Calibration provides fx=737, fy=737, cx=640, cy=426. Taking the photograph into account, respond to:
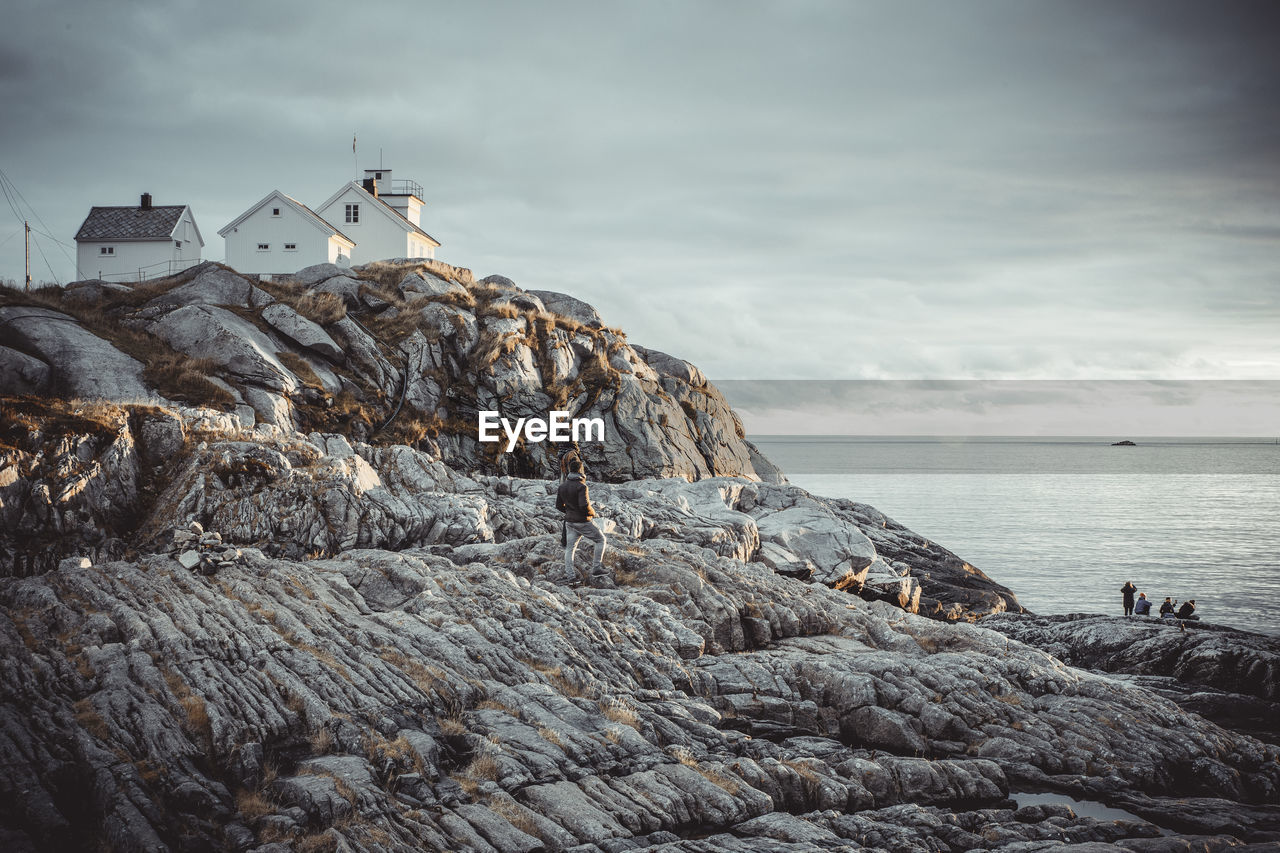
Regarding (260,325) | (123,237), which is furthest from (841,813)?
(123,237)

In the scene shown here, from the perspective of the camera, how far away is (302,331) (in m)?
41.2

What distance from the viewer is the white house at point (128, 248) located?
197 ft

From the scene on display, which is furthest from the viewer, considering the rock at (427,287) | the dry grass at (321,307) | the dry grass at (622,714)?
the rock at (427,287)

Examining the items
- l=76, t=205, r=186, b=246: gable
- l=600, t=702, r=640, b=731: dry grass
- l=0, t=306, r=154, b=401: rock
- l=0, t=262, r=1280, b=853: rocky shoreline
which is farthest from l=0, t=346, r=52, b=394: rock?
l=76, t=205, r=186, b=246: gable

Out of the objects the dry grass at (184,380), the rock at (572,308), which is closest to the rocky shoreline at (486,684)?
the dry grass at (184,380)

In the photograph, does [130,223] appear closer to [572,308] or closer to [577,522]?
[572,308]

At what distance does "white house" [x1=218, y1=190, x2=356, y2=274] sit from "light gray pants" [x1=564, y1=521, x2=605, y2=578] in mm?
46132

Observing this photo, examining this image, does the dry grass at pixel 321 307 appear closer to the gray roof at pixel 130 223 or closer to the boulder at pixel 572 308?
the boulder at pixel 572 308

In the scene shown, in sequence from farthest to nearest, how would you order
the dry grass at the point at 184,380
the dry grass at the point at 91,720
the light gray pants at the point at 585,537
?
the dry grass at the point at 184,380 → the light gray pants at the point at 585,537 → the dry grass at the point at 91,720

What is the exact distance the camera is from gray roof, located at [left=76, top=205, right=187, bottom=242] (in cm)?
6034

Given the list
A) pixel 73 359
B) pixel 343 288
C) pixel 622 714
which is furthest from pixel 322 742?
pixel 343 288

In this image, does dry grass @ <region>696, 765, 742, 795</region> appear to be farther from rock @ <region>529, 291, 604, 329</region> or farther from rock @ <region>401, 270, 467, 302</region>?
rock @ <region>529, 291, 604, 329</region>

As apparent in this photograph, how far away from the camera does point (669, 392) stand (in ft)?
181

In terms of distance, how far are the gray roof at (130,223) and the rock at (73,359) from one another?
102 feet
